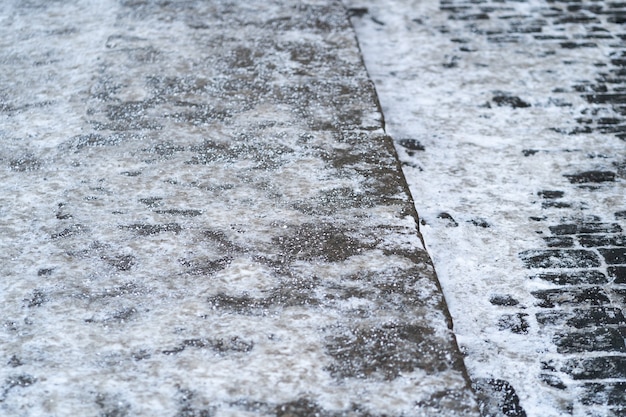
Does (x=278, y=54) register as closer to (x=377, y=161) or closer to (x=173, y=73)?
(x=173, y=73)

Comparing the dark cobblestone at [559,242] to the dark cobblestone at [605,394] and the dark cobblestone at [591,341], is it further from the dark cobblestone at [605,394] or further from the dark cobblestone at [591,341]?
the dark cobblestone at [605,394]

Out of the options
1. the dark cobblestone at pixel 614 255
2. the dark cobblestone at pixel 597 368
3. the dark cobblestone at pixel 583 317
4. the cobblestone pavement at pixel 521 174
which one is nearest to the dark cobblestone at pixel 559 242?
the cobblestone pavement at pixel 521 174

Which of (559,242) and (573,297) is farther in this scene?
(559,242)

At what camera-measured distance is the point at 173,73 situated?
3598 mm

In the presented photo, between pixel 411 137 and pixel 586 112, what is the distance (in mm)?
934

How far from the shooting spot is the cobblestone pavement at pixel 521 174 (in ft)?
8.00

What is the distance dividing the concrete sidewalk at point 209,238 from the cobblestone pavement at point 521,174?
330 millimetres

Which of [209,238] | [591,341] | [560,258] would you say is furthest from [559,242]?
[209,238]

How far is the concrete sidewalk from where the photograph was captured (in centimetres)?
203

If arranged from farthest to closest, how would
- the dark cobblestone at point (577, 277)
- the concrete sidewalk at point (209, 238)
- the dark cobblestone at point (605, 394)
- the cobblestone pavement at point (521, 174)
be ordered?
the dark cobblestone at point (577, 277), the cobblestone pavement at point (521, 174), the dark cobblestone at point (605, 394), the concrete sidewalk at point (209, 238)

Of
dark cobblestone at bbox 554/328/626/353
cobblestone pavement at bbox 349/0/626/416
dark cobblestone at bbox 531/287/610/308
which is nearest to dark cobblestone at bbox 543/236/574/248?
cobblestone pavement at bbox 349/0/626/416

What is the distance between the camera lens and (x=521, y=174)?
3324 millimetres

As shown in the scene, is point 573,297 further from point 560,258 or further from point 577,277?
point 560,258

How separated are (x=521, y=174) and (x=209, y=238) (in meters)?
1.51
